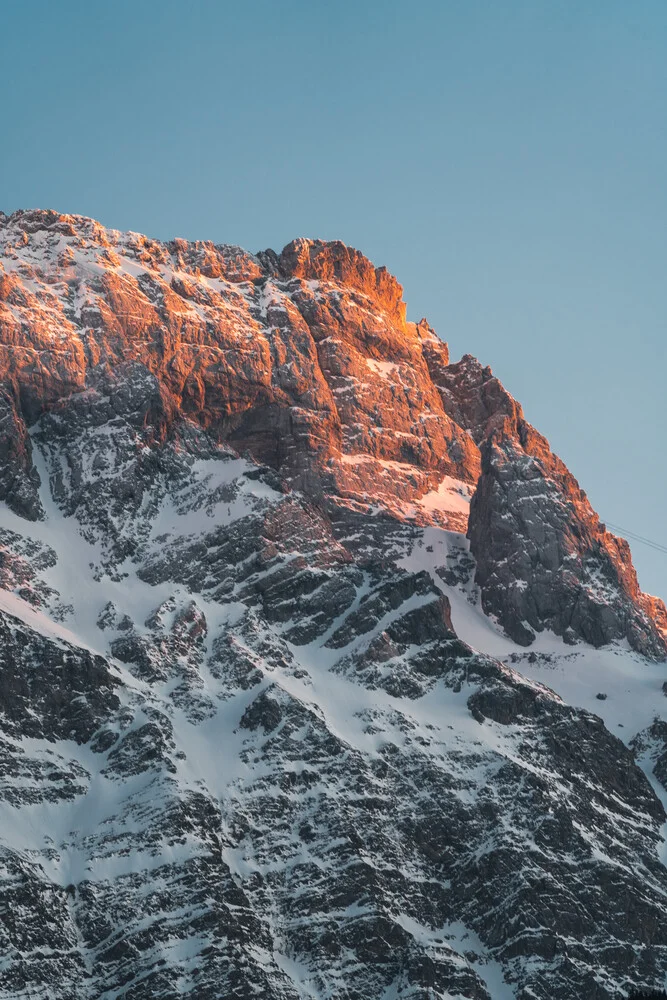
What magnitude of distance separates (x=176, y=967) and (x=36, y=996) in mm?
13117

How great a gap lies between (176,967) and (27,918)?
14.6 m

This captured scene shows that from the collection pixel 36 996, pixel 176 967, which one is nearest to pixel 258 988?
pixel 176 967

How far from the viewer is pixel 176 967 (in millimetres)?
198625

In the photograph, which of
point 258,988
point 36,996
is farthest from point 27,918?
point 258,988

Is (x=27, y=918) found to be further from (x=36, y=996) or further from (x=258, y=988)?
(x=258, y=988)

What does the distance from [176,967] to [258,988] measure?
7828mm

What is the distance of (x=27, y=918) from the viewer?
199625 mm

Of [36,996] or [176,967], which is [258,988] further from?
[36,996]

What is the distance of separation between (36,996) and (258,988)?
20.4 m

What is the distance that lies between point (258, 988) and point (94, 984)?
15.1 meters

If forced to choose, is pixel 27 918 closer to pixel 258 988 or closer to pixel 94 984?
pixel 94 984

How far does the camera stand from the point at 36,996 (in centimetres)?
19450

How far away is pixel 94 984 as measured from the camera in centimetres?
19750
